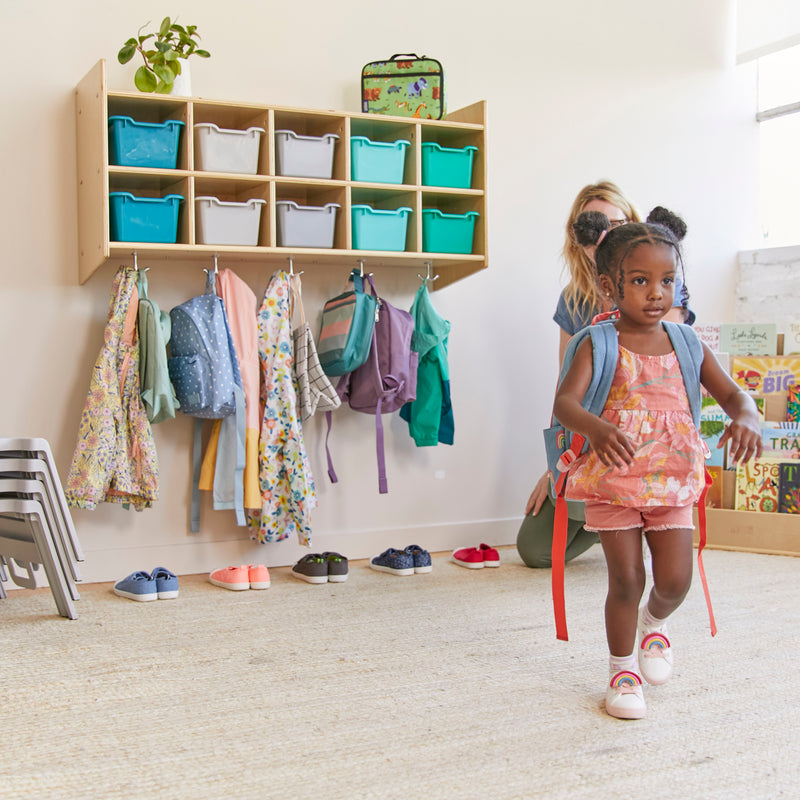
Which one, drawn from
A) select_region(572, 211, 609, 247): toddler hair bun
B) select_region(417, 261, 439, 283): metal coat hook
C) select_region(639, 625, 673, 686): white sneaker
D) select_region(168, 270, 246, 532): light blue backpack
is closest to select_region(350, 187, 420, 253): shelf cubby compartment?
select_region(417, 261, 439, 283): metal coat hook

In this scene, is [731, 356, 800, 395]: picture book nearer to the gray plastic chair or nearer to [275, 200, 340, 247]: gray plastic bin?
[275, 200, 340, 247]: gray plastic bin

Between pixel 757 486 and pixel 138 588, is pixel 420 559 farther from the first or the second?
pixel 757 486

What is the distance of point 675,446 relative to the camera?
1800mm

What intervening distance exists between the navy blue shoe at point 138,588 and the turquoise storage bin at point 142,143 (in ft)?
3.90

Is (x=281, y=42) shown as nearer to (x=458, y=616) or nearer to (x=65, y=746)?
(x=458, y=616)

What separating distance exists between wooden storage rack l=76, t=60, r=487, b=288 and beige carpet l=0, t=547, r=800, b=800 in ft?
3.43

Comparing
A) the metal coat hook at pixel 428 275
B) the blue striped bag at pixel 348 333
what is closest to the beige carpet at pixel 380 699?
the blue striped bag at pixel 348 333

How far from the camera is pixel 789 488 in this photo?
10.7 feet

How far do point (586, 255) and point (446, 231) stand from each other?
51cm

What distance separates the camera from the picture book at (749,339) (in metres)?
3.42

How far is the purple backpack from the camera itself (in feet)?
10.1

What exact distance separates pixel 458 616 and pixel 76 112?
1880mm

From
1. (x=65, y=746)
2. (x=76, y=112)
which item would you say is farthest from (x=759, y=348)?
(x=65, y=746)

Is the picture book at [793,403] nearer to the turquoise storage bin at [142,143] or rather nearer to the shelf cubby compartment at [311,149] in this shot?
the shelf cubby compartment at [311,149]
